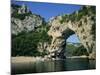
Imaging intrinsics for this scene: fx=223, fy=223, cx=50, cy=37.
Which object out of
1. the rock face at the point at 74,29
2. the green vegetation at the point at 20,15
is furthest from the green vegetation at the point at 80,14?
the green vegetation at the point at 20,15

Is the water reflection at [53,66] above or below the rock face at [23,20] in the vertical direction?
below

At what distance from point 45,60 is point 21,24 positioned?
1.72 feet

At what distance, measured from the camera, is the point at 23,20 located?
2629 mm

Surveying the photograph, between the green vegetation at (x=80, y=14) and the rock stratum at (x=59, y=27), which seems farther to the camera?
the green vegetation at (x=80, y=14)

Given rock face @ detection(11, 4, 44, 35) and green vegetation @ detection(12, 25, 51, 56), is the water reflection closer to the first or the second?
green vegetation @ detection(12, 25, 51, 56)

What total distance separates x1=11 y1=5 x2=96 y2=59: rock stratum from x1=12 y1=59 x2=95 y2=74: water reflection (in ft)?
0.26

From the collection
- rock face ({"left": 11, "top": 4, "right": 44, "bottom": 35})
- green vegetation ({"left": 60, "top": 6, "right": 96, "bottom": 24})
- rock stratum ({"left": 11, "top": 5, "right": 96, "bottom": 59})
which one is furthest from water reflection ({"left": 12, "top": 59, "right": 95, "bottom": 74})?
green vegetation ({"left": 60, "top": 6, "right": 96, "bottom": 24})

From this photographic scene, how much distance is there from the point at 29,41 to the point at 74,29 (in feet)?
1.99

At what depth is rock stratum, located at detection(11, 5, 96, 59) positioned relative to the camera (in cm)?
261

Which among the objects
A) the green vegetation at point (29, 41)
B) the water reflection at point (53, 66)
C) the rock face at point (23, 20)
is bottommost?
the water reflection at point (53, 66)

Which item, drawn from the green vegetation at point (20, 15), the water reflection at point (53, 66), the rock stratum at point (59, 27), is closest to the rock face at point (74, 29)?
the rock stratum at point (59, 27)

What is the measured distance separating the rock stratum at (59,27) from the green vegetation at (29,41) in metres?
0.02

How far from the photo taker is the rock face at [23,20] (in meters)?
2.57

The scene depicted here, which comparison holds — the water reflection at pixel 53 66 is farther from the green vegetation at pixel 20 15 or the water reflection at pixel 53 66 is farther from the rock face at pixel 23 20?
the green vegetation at pixel 20 15
